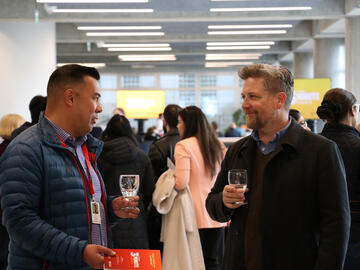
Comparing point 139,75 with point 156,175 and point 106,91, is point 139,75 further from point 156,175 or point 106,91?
point 156,175

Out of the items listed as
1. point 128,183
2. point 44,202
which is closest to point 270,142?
point 128,183

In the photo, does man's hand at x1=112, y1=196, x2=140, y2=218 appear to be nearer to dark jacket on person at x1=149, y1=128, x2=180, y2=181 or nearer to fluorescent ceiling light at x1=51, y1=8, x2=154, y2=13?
dark jacket on person at x1=149, y1=128, x2=180, y2=181

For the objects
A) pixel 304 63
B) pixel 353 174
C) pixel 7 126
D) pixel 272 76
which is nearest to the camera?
pixel 272 76

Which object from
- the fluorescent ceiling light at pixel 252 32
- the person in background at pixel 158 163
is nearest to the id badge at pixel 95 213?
the person in background at pixel 158 163

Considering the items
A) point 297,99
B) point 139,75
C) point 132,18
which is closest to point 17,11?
point 132,18

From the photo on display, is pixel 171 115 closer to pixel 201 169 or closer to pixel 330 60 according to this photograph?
pixel 201 169

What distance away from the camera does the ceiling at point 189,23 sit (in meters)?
9.20

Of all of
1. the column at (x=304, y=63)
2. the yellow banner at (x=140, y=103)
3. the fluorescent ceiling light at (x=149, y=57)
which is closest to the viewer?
the yellow banner at (x=140, y=103)

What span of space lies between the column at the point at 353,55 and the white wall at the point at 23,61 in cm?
624

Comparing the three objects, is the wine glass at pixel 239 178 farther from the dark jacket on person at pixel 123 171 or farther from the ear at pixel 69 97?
the dark jacket on person at pixel 123 171

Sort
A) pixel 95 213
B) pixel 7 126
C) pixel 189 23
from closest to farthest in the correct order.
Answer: pixel 95 213
pixel 7 126
pixel 189 23

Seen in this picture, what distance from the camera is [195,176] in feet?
14.0

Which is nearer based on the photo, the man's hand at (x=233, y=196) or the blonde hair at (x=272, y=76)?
the man's hand at (x=233, y=196)

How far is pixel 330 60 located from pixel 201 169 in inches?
430
